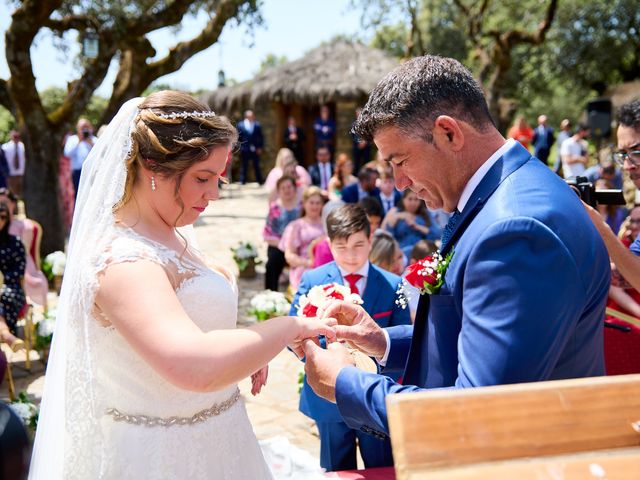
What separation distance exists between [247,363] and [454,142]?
94 centimetres

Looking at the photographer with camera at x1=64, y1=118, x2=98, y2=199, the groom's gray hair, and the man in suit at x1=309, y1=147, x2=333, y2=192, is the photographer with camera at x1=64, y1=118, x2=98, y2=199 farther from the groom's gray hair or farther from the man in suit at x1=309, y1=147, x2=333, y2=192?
the groom's gray hair

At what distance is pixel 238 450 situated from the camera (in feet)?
7.89

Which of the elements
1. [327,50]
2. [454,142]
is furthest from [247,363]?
[327,50]

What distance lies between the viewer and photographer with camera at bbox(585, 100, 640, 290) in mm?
3117

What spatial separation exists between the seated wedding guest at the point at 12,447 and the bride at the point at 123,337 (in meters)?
1.04

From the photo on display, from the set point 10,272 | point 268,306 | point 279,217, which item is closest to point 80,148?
point 279,217

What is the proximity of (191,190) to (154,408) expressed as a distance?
80 cm

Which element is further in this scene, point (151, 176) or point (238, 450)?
point (238, 450)

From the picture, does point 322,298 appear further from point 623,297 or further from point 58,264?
point 58,264

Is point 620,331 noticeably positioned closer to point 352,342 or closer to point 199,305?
point 352,342

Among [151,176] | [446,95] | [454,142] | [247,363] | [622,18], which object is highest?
[622,18]

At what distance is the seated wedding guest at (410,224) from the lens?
24.8 feet

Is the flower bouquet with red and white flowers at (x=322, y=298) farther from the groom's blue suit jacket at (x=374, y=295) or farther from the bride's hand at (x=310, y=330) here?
the groom's blue suit jacket at (x=374, y=295)

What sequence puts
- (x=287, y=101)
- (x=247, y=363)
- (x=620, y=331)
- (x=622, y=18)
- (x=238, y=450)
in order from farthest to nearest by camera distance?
(x=622, y=18), (x=287, y=101), (x=620, y=331), (x=238, y=450), (x=247, y=363)
